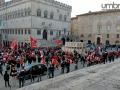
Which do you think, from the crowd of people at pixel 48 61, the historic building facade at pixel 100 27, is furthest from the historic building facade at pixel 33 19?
the crowd of people at pixel 48 61

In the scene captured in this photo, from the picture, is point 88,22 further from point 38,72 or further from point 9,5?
point 38,72

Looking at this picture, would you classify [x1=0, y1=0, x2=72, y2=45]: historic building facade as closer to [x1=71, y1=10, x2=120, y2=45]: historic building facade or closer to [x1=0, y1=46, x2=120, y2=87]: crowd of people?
[x1=71, y1=10, x2=120, y2=45]: historic building facade

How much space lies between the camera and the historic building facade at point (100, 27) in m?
41.7

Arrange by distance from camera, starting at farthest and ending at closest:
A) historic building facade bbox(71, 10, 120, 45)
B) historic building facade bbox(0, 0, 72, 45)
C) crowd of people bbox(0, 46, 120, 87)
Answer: historic building facade bbox(71, 10, 120, 45), historic building facade bbox(0, 0, 72, 45), crowd of people bbox(0, 46, 120, 87)

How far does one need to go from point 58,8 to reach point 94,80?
3785cm

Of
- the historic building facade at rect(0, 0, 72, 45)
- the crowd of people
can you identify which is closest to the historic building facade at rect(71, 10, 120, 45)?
the historic building facade at rect(0, 0, 72, 45)

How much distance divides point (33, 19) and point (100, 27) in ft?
85.8

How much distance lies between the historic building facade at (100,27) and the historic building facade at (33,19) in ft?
23.9

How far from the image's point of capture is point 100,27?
148ft

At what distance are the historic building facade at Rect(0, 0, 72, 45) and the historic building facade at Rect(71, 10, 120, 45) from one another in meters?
7.29

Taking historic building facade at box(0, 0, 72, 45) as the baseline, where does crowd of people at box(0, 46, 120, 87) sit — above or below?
below

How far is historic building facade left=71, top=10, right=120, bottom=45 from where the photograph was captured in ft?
137

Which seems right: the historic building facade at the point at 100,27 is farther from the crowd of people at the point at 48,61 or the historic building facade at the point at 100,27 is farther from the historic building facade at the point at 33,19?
the crowd of people at the point at 48,61

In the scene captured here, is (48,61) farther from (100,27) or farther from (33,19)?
(100,27)
